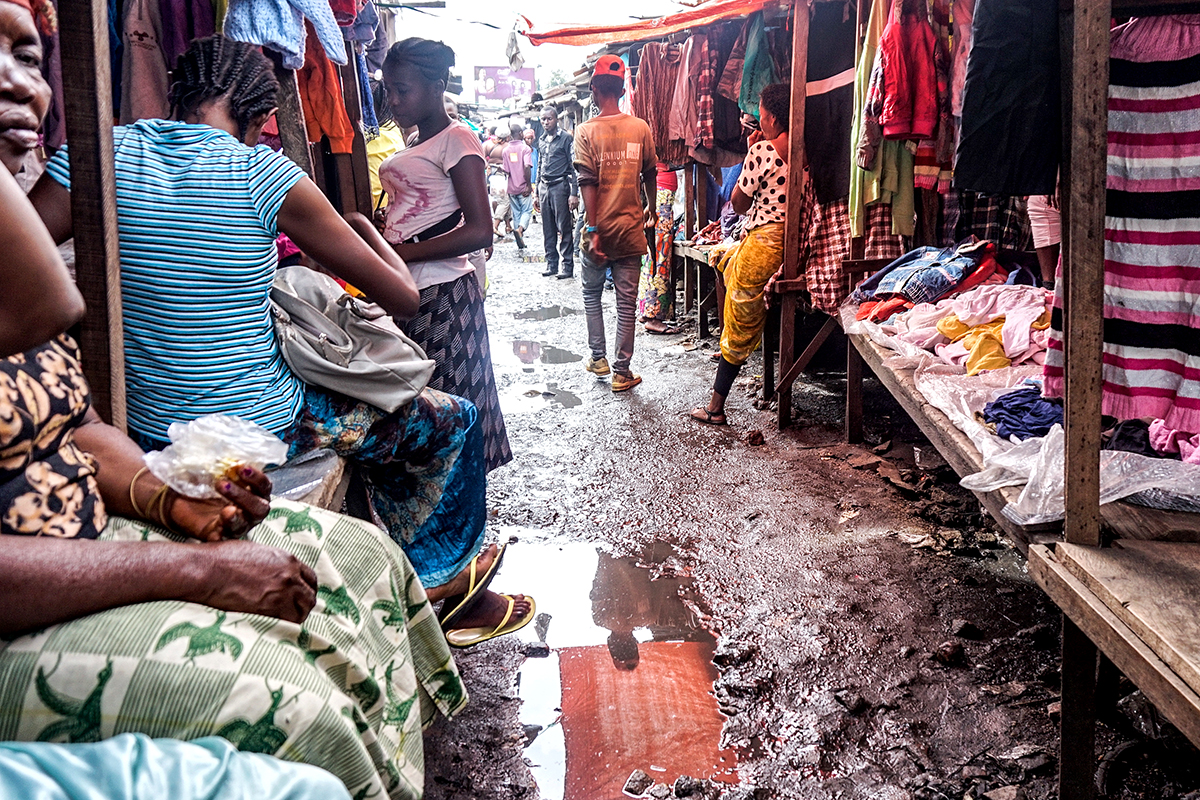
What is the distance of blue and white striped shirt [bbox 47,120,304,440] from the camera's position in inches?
73.8

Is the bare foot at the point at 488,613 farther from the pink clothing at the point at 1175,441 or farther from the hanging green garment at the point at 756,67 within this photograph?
the hanging green garment at the point at 756,67

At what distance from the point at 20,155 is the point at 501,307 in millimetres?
8838

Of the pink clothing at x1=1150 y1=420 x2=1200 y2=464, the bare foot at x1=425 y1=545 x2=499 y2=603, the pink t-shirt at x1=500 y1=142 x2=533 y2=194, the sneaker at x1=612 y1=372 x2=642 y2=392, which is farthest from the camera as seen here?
the pink t-shirt at x1=500 y1=142 x2=533 y2=194

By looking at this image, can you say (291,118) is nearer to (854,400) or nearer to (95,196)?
(95,196)

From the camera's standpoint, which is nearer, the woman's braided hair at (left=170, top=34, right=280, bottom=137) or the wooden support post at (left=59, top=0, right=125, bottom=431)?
the wooden support post at (left=59, top=0, right=125, bottom=431)

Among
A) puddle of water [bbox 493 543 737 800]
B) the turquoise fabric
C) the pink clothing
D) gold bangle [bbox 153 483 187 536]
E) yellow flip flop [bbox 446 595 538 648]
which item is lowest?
puddle of water [bbox 493 543 737 800]

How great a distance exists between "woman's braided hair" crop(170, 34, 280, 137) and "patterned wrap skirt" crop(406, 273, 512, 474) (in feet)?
4.15

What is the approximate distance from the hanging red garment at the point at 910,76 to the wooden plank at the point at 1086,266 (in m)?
2.66

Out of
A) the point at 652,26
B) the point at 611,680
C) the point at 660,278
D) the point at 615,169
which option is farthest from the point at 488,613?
the point at 660,278

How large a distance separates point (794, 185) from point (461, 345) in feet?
8.48

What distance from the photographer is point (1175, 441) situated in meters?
2.25

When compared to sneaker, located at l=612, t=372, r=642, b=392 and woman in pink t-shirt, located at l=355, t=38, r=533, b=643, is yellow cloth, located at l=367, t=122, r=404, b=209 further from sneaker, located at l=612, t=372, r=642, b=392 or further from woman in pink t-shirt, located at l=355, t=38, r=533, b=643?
sneaker, located at l=612, t=372, r=642, b=392

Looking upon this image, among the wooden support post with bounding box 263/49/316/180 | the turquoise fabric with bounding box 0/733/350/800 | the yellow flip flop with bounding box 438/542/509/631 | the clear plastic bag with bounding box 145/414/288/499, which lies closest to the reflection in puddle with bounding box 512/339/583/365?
the wooden support post with bounding box 263/49/316/180

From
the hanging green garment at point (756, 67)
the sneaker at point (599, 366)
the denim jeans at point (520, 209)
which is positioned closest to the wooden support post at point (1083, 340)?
the sneaker at point (599, 366)
